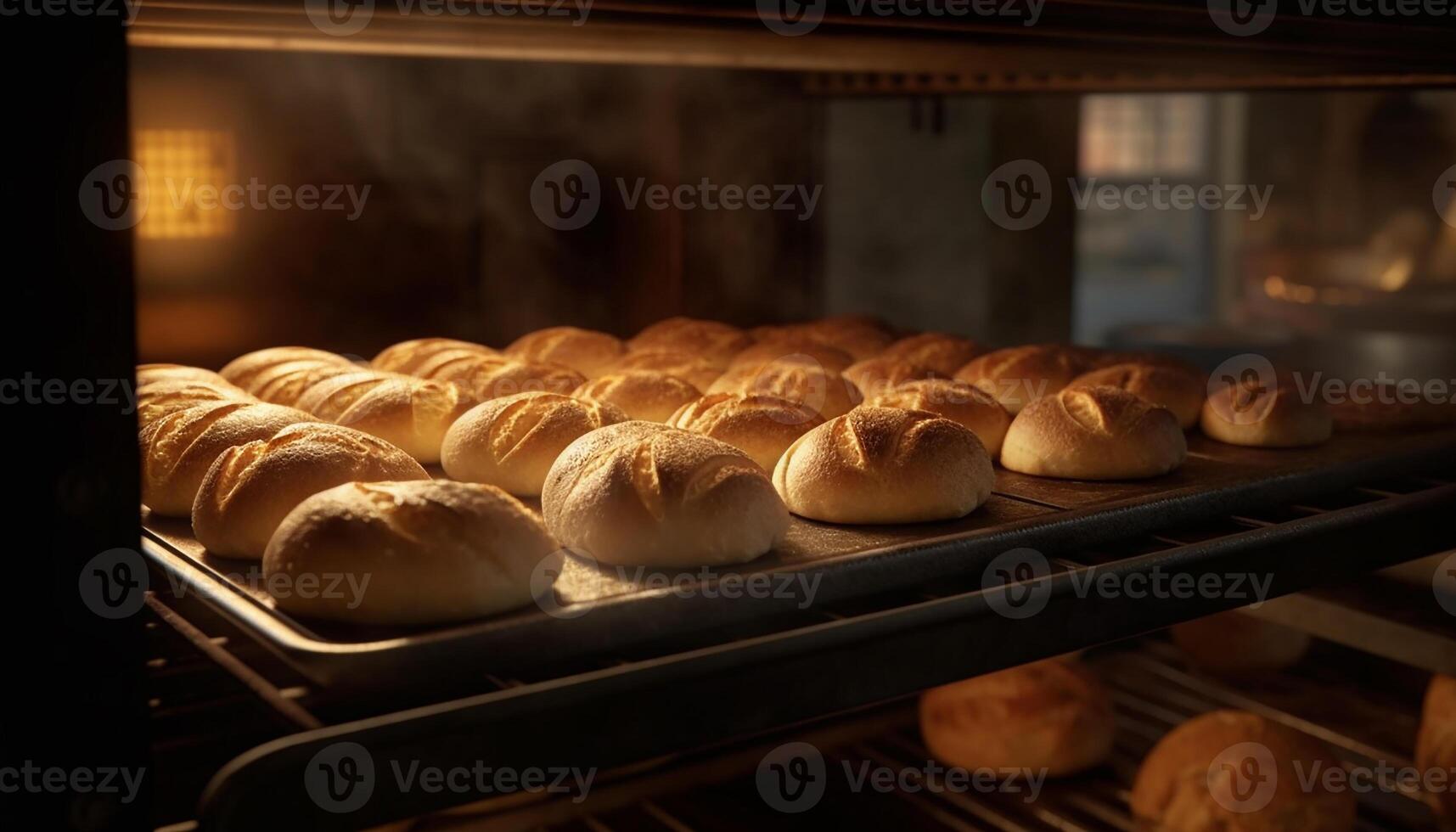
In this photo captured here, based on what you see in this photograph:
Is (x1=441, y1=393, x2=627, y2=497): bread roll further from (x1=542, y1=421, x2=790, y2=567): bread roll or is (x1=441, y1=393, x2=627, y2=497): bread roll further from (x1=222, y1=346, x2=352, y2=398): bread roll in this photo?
(x1=222, y1=346, x2=352, y2=398): bread roll

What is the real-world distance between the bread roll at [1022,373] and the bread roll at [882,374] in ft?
0.40

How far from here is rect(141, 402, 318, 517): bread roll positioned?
6.10 feet

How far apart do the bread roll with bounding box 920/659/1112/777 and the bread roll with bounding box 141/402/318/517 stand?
1.44m

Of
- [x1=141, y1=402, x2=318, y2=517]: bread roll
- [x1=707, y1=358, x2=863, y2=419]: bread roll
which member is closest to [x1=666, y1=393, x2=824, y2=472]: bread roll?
[x1=707, y1=358, x2=863, y2=419]: bread roll

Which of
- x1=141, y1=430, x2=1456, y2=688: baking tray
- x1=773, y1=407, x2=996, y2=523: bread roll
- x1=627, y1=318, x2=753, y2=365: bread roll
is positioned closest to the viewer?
x1=141, y1=430, x2=1456, y2=688: baking tray

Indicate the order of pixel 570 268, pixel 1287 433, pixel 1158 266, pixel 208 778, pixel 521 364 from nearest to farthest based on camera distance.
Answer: pixel 208 778, pixel 1287 433, pixel 521 364, pixel 570 268, pixel 1158 266

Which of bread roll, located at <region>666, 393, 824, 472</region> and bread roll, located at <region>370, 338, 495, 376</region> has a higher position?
bread roll, located at <region>370, 338, 495, 376</region>

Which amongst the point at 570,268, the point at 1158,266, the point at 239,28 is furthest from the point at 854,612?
the point at 1158,266

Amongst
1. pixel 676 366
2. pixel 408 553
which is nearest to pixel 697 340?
pixel 676 366

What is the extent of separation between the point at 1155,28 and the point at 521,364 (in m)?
1.25

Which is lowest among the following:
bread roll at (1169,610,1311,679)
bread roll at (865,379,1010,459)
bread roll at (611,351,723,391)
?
bread roll at (1169,610,1311,679)

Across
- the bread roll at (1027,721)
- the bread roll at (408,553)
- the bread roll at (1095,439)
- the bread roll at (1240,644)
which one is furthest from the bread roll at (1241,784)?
the bread roll at (408,553)

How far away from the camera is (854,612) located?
166cm

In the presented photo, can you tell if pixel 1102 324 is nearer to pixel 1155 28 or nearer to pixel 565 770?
pixel 1155 28
